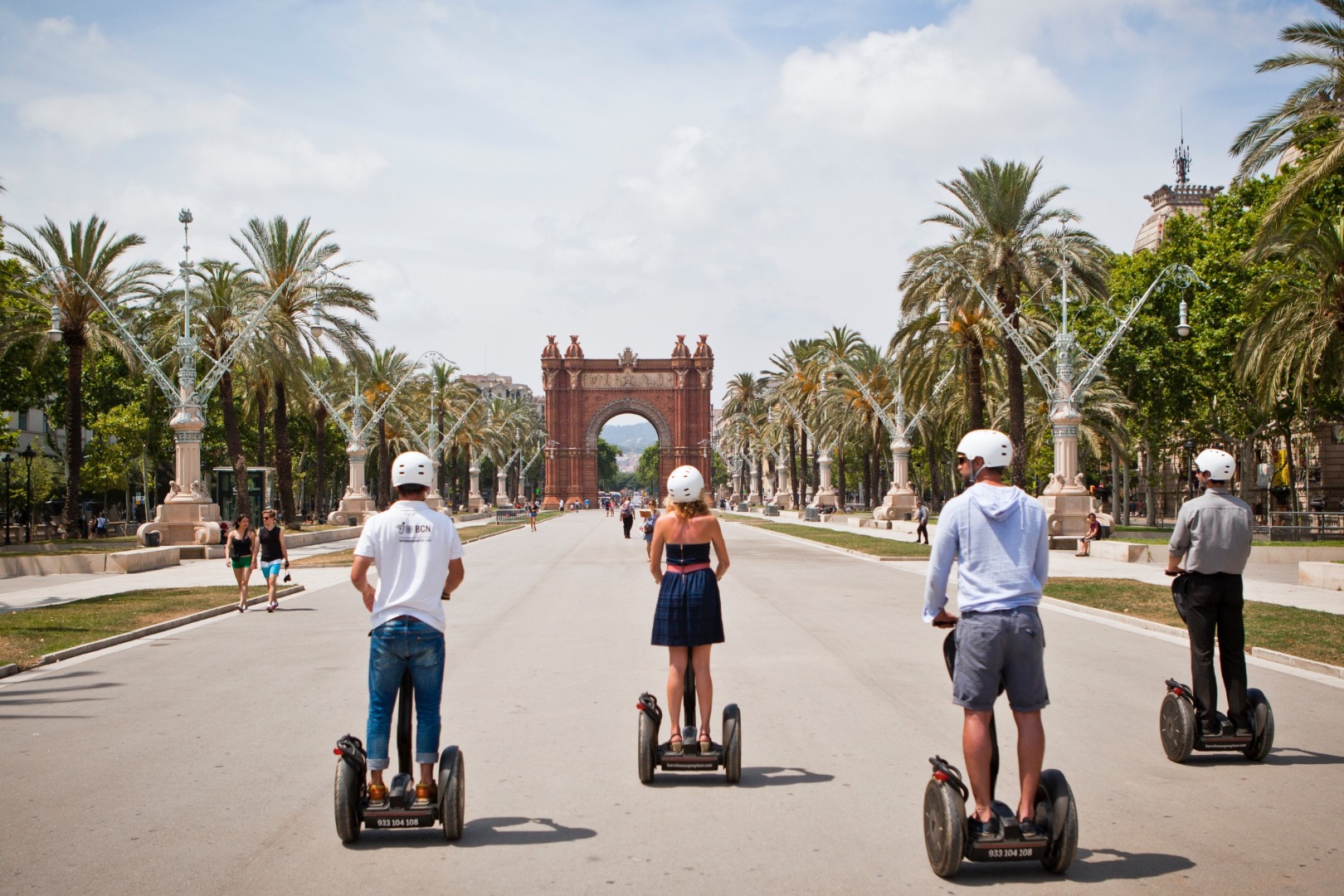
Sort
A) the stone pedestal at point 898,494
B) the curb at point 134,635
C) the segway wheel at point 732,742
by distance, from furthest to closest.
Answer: the stone pedestal at point 898,494 → the curb at point 134,635 → the segway wheel at point 732,742

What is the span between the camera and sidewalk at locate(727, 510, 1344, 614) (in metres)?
17.6

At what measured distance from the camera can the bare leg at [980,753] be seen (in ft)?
16.3

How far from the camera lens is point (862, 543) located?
36938mm

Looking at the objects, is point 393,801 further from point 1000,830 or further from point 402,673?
point 1000,830

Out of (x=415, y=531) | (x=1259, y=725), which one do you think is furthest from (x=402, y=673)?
(x=1259, y=725)

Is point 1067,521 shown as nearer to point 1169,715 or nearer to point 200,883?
point 1169,715

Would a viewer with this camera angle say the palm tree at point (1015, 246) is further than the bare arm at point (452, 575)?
Yes

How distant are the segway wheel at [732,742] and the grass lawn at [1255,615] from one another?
699 cm

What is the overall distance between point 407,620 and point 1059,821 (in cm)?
295

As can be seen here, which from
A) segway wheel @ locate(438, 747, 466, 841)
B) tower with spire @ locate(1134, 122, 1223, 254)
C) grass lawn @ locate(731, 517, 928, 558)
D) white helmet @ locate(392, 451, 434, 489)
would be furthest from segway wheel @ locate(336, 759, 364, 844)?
tower with spire @ locate(1134, 122, 1223, 254)

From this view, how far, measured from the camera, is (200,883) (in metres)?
4.99

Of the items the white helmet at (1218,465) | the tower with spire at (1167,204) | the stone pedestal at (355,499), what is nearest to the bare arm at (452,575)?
the white helmet at (1218,465)

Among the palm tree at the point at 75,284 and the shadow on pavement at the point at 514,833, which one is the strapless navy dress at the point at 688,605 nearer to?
the shadow on pavement at the point at 514,833

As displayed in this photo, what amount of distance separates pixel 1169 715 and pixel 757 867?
10.9 feet
